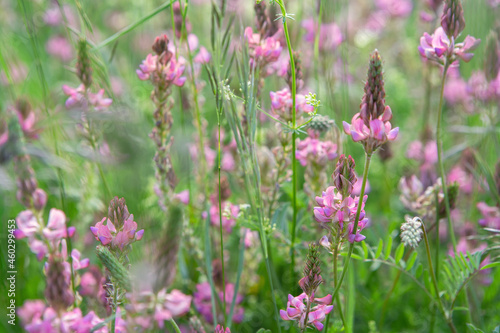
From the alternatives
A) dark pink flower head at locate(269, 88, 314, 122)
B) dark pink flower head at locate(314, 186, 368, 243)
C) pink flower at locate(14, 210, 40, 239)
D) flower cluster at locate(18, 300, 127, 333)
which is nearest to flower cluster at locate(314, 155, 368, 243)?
dark pink flower head at locate(314, 186, 368, 243)

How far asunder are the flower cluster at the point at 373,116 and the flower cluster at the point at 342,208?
0.20 ft

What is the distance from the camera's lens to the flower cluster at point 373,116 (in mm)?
1083

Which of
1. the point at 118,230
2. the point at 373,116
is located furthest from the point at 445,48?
the point at 118,230

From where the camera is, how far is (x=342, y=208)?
1.11 metres

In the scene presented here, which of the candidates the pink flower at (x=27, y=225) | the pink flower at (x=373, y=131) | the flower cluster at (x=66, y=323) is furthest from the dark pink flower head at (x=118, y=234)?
the pink flower at (x=373, y=131)

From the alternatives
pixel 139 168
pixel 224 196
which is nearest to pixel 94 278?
pixel 224 196

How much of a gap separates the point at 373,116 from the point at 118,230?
60 centimetres

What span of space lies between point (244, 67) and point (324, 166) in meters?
0.51

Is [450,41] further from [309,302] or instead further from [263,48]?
[309,302]

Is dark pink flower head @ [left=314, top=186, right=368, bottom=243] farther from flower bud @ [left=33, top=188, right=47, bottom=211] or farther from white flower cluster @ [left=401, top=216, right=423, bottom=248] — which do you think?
flower bud @ [left=33, top=188, right=47, bottom=211]

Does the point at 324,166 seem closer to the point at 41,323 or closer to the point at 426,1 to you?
the point at 41,323

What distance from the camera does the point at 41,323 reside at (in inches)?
40.7

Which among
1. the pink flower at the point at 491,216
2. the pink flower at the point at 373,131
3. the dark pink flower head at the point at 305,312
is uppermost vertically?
the pink flower at the point at 373,131

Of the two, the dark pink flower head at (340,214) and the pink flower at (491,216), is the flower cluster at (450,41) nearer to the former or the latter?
the dark pink flower head at (340,214)
